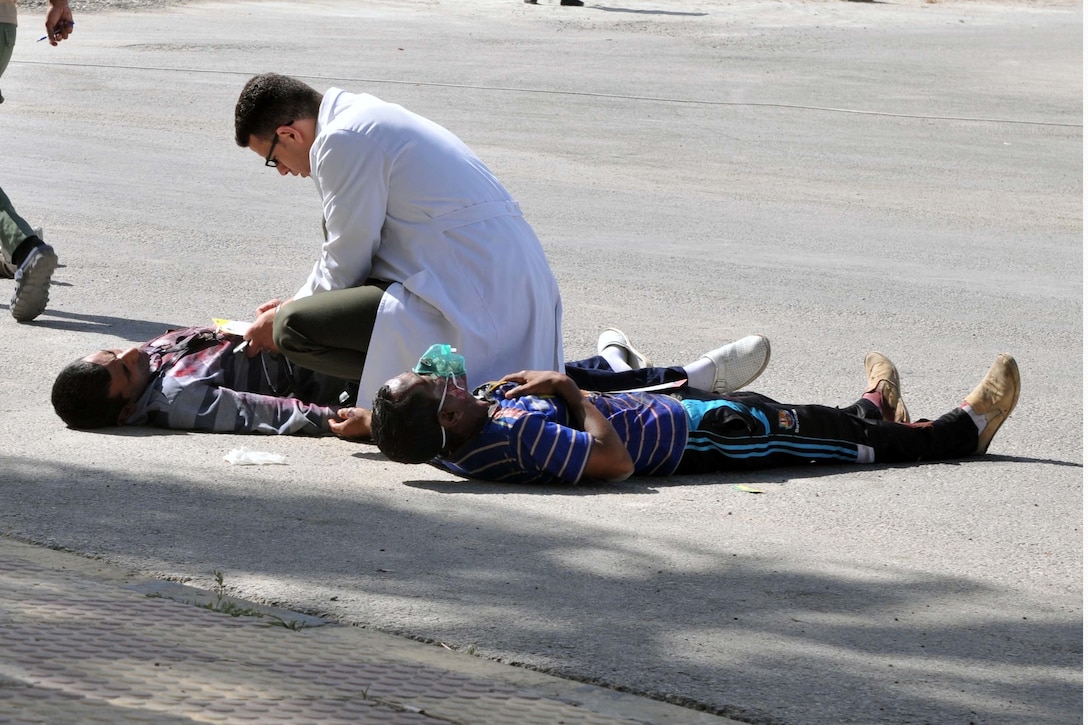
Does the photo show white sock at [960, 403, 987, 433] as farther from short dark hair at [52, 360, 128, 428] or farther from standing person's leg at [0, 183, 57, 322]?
standing person's leg at [0, 183, 57, 322]

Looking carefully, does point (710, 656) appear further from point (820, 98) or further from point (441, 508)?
point (820, 98)

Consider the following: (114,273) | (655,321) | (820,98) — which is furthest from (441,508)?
(820,98)

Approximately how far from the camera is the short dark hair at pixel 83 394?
5.70 meters

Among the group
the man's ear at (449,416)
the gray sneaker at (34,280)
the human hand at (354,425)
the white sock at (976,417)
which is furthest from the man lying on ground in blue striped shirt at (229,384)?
the gray sneaker at (34,280)

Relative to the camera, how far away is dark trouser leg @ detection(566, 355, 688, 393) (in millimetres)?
5906

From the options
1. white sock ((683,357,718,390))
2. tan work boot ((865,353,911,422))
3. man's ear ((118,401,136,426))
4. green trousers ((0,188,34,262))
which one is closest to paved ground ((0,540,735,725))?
man's ear ((118,401,136,426))

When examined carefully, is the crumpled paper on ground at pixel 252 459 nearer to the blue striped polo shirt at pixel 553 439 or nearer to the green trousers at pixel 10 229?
the blue striped polo shirt at pixel 553 439

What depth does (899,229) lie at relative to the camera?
1115 cm

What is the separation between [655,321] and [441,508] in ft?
11.1

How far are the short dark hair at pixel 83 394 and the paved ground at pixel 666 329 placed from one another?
0.31ft

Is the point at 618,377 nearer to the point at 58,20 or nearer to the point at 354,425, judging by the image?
the point at 354,425

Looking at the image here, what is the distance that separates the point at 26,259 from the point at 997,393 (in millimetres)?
4416

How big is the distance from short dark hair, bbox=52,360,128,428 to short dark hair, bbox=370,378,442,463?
116 centimetres

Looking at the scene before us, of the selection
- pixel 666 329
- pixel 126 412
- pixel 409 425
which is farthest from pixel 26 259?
pixel 409 425
